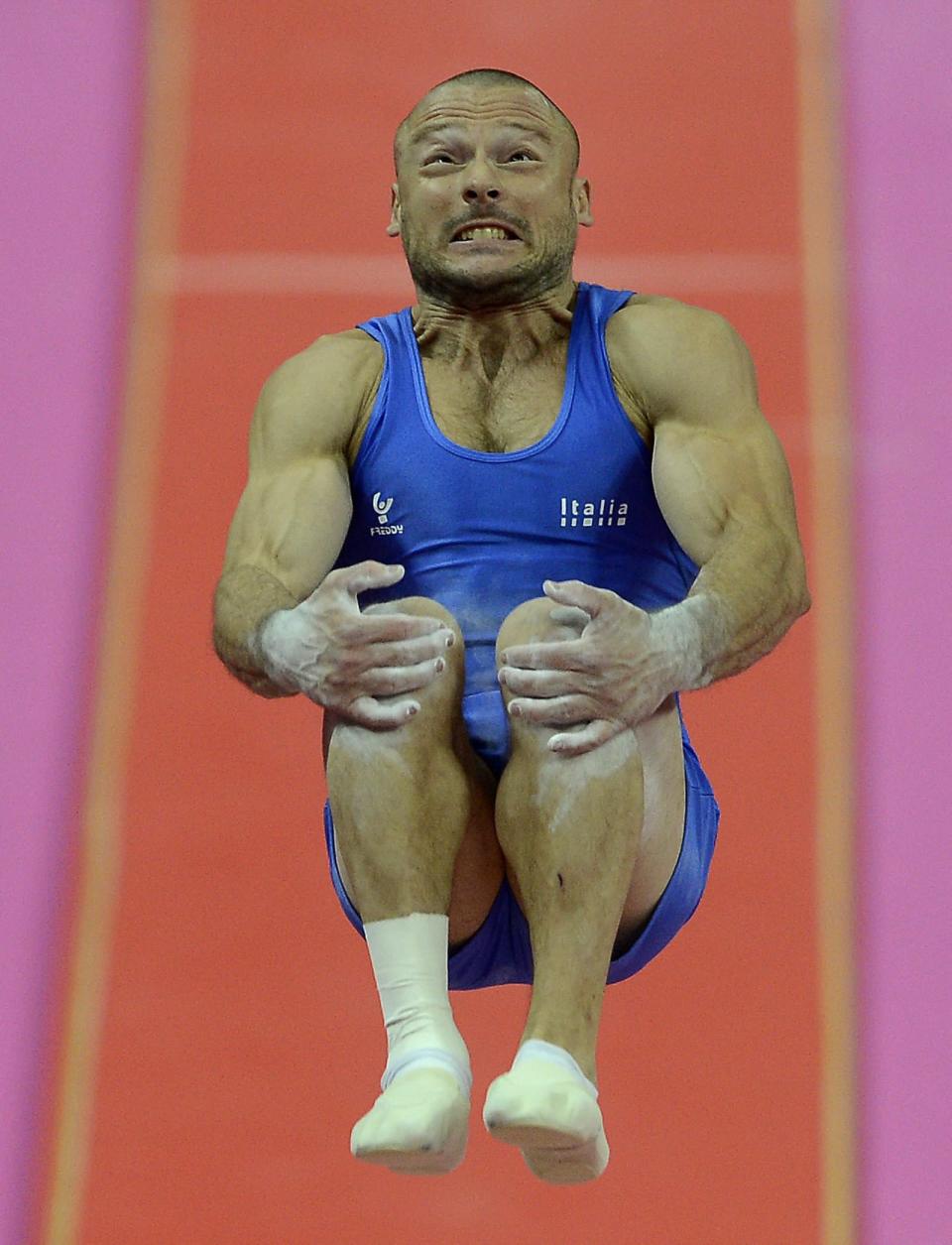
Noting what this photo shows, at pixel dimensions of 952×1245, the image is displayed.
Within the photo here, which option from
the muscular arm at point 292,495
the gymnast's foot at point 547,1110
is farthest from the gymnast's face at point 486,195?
the gymnast's foot at point 547,1110

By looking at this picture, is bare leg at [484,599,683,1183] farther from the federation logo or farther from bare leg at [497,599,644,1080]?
the federation logo

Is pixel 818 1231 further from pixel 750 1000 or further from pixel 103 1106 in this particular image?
pixel 103 1106

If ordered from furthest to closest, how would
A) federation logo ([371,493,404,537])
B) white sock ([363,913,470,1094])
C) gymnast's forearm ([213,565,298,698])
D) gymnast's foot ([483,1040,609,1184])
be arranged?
federation logo ([371,493,404,537])
gymnast's forearm ([213,565,298,698])
white sock ([363,913,470,1094])
gymnast's foot ([483,1040,609,1184])

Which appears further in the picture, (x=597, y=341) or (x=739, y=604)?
(x=597, y=341)

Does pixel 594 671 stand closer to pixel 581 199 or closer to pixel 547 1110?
pixel 547 1110

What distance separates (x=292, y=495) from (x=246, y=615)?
0.14 m

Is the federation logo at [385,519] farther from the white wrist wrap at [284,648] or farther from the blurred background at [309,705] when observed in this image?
the blurred background at [309,705]

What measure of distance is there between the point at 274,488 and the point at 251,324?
3.31 feet

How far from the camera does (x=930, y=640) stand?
8.41 feet

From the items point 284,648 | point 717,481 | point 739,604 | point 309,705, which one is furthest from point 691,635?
point 309,705

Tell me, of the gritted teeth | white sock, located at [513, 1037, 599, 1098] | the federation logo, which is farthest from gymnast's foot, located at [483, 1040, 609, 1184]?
the gritted teeth

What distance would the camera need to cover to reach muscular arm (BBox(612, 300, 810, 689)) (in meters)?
1.72

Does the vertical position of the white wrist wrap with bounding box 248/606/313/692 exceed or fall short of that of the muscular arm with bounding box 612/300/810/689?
it falls short

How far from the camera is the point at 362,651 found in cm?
165
